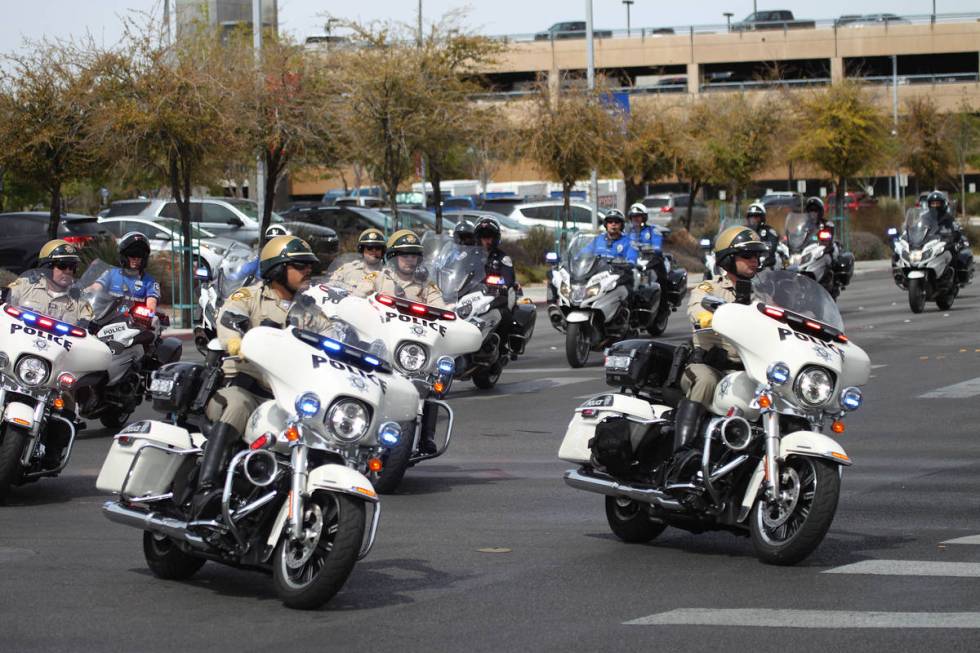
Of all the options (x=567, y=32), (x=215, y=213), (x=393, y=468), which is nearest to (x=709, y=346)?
(x=393, y=468)

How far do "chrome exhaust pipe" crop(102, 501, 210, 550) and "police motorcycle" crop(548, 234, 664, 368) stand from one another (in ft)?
36.0

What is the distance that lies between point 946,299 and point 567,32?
6022 centimetres

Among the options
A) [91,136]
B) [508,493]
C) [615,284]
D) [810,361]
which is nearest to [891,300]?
[615,284]

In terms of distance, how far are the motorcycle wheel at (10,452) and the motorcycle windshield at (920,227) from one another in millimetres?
18022

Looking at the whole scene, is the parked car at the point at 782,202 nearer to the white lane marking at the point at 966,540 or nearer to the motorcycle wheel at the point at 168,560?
the white lane marking at the point at 966,540

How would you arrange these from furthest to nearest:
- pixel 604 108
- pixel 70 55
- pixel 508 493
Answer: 1. pixel 604 108
2. pixel 70 55
3. pixel 508 493

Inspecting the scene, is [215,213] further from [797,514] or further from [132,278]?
[797,514]

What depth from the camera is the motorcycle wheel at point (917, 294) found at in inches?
974

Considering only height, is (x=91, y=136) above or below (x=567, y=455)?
above

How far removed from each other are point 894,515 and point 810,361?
202 centimetres

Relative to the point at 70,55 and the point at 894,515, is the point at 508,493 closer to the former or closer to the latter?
the point at 894,515

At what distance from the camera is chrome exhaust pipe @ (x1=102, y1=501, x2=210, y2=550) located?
7073 millimetres

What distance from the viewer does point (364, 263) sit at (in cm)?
1383

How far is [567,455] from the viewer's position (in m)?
8.65
